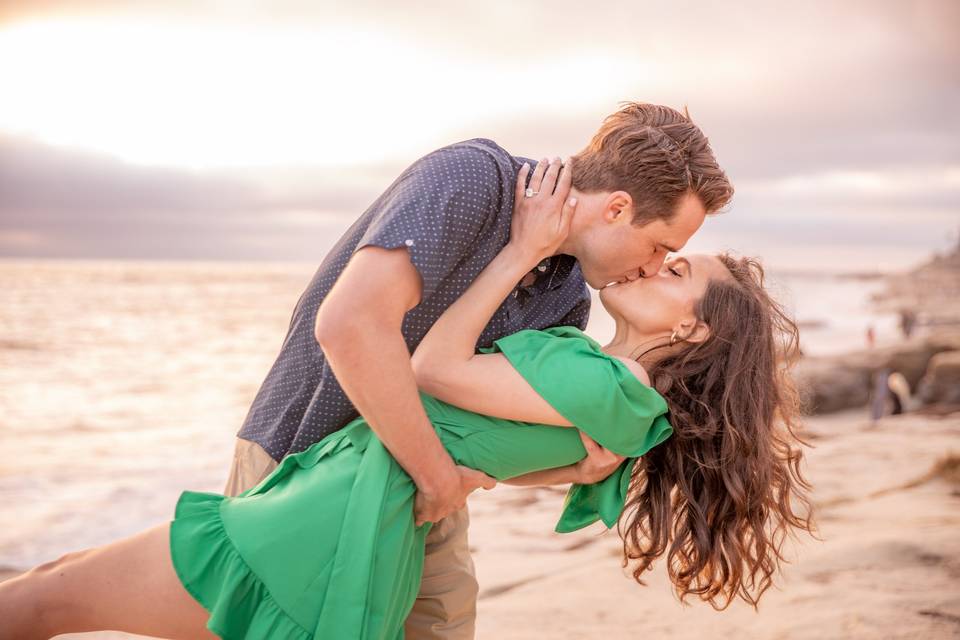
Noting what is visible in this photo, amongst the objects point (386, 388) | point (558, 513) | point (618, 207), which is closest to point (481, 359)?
point (386, 388)

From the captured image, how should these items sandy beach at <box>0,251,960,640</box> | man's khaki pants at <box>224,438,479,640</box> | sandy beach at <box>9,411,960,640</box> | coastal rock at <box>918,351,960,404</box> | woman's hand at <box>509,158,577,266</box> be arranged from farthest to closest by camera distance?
coastal rock at <box>918,351,960,404</box> < sandy beach at <box>0,251,960,640</box> < sandy beach at <box>9,411,960,640</box> < man's khaki pants at <box>224,438,479,640</box> < woman's hand at <box>509,158,577,266</box>

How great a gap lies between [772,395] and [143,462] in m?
8.23

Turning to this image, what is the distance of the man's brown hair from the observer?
8.11 ft

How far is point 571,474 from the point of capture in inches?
103

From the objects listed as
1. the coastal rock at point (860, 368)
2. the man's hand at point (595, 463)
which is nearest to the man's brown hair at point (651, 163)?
the man's hand at point (595, 463)

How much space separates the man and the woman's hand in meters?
0.04

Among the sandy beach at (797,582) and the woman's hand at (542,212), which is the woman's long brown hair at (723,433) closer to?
the woman's hand at (542,212)

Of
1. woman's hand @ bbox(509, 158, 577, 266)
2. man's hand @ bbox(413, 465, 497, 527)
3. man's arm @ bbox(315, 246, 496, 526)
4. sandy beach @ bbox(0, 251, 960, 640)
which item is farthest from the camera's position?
sandy beach @ bbox(0, 251, 960, 640)

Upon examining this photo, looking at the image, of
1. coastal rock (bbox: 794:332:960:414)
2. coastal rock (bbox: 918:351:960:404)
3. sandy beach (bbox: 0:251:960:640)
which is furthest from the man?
coastal rock (bbox: 918:351:960:404)

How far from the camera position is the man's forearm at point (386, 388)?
201cm

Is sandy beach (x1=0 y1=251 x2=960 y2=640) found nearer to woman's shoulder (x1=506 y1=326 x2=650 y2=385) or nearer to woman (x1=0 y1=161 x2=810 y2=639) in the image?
woman (x1=0 y1=161 x2=810 y2=639)

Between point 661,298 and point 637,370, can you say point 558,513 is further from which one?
point 637,370

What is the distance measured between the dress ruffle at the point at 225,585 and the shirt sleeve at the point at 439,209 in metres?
0.89

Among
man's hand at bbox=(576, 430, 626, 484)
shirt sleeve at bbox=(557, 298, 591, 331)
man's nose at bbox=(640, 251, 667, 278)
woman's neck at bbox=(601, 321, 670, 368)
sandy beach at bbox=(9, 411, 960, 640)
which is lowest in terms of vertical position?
sandy beach at bbox=(9, 411, 960, 640)
